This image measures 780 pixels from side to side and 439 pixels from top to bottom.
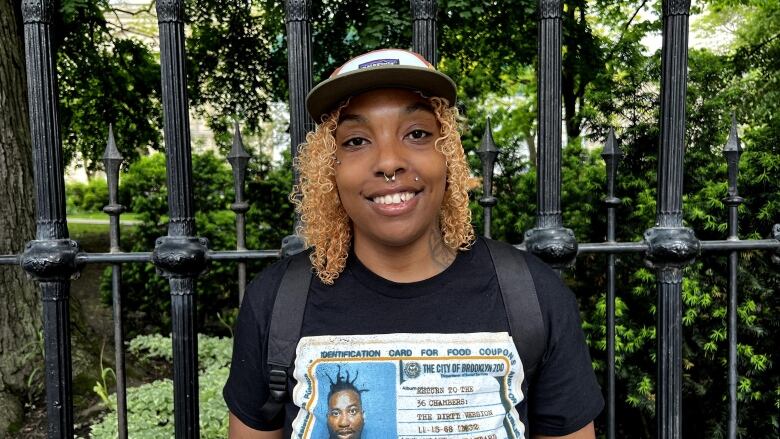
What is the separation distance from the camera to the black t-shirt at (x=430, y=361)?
1582mm

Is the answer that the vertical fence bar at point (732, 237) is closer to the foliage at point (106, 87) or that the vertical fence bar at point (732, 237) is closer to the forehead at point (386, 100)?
the forehead at point (386, 100)

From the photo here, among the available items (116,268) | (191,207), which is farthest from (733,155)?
(116,268)

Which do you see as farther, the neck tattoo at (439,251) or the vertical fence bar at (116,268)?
the vertical fence bar at (116,268)

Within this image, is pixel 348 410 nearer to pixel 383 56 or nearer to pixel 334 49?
pixel 383 56

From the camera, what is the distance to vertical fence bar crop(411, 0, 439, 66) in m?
2.05

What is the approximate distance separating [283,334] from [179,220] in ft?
2.24

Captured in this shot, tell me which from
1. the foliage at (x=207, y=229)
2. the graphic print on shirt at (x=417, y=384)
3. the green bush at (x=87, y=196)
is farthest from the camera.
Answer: the green bush at (x=87, y=196)

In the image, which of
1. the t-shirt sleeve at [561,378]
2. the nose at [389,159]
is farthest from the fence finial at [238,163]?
the t-shirt sleeve at [561,378]

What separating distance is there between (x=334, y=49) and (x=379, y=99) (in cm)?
526

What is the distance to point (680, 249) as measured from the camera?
2.08m

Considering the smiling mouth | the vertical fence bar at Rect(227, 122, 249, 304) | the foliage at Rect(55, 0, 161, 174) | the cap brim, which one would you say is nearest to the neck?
the smiling mouth


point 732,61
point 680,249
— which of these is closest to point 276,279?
point 680,249

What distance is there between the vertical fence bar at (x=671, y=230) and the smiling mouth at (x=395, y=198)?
38.5 inches

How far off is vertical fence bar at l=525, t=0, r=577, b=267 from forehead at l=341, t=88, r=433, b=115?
61 cm
